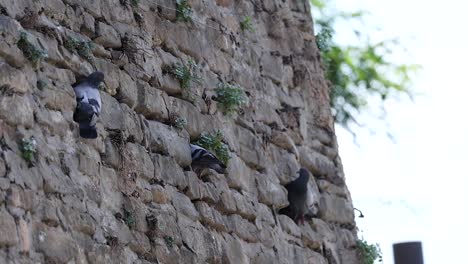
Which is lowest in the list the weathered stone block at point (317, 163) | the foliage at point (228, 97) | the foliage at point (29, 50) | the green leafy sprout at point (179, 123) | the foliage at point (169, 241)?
the foliage at point (169, 241)

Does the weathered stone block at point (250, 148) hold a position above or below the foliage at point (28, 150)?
above

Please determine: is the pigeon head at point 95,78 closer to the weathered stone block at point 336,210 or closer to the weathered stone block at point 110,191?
the weathered stone block at point 110,191

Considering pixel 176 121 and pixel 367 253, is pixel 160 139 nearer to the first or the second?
pixel 176 121

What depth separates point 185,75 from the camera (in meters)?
7.52

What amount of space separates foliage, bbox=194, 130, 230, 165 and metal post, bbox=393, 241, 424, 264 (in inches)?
58.0

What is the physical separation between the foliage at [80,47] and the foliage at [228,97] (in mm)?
1324

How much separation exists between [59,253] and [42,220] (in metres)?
0.16

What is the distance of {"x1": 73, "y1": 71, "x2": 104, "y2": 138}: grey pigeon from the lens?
6.38 meters

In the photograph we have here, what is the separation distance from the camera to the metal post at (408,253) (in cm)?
646

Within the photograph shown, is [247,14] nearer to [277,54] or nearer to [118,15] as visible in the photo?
[277,54]

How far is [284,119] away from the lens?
873 cm

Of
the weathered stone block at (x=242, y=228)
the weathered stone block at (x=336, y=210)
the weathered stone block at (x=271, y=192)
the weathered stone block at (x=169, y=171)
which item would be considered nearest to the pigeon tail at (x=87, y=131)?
the weathered stone block at (x=169, y=171)

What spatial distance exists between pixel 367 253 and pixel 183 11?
2286 millimetres

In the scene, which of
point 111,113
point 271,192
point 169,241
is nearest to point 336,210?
point 271,192
